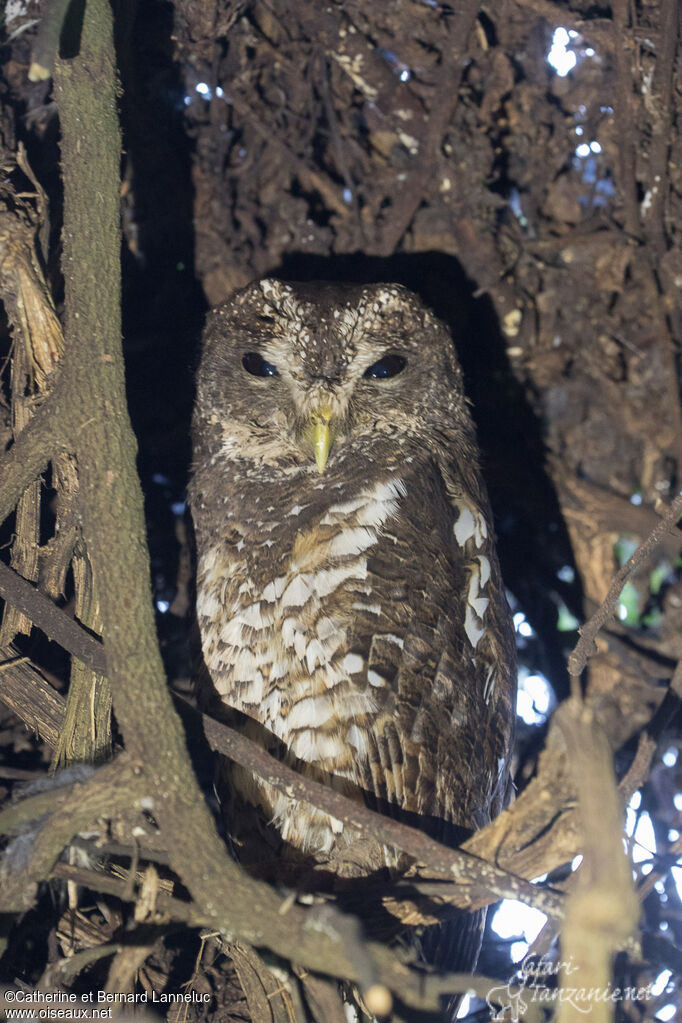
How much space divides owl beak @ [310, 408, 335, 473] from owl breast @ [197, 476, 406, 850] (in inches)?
4.3

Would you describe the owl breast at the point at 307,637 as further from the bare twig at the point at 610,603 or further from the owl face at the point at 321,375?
the bare twig at the point at 610,603

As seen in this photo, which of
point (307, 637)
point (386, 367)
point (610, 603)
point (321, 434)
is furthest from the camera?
point (386, 367)

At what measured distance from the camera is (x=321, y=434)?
7.48 ft

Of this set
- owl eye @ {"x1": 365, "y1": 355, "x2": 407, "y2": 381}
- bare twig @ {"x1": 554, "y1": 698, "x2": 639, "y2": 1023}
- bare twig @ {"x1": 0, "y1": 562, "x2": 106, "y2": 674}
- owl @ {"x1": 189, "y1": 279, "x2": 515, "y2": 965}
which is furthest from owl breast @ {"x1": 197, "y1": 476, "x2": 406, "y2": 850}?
bare twig @ {"x1": 554, "y1": 698, "x2": 639, "y2": 1023}

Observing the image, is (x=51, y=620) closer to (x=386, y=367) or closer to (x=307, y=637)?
(x=307, y=637)

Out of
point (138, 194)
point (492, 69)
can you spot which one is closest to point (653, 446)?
point (492, 69)

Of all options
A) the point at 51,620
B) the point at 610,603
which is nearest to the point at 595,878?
the point at 610,603

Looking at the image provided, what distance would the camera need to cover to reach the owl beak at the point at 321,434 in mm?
2273

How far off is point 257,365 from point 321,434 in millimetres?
368

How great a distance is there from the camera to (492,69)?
264 centimetres

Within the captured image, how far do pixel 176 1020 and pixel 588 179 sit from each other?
2661 millimetres

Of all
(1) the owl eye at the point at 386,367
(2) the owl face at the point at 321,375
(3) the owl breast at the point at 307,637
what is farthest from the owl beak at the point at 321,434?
(1) the owl eye at the point at 386,367

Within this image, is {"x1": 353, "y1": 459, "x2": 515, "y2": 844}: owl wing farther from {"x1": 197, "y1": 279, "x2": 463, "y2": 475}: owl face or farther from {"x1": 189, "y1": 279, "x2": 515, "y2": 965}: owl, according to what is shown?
{"x1": 197, "y1": 279, "x2": 463, "y2": 475}: owl face

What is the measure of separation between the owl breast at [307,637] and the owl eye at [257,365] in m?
0.41
